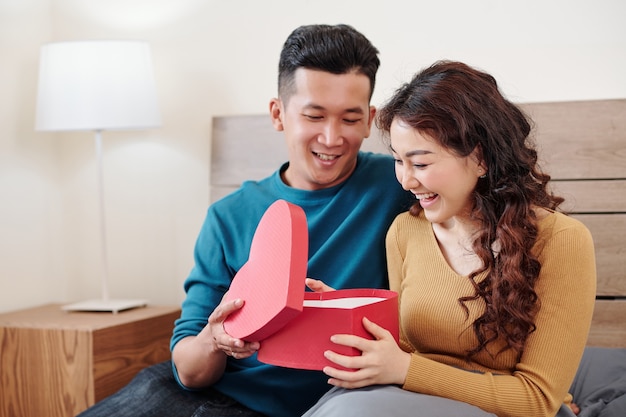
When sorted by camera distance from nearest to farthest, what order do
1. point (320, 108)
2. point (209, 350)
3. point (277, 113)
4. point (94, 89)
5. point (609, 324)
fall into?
point (209, 350) → point (320, 108) → point (277, 113) → point (609, 324) → point (94, 89)

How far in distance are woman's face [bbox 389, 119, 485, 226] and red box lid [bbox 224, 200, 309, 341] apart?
238 mm

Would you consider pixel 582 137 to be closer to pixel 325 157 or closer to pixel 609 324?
pixel 609 324

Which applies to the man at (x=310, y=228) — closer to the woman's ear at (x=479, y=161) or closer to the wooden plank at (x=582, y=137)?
the woman's ear at (x=479, y=161)

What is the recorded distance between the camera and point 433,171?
4.65ft

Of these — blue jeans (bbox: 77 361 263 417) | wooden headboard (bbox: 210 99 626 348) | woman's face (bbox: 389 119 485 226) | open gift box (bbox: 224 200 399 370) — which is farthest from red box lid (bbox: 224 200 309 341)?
wooden headboard (bbox: 210 99 626 348)

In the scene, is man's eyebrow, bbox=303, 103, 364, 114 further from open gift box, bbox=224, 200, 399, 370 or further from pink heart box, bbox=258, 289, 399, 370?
pink heart box, bbox=258, 289, 399, 370

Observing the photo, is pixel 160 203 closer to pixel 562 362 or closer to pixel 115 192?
pixel 115 192

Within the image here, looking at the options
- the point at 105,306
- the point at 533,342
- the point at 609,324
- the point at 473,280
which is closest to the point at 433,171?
the point at 473,280

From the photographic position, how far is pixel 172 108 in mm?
2652

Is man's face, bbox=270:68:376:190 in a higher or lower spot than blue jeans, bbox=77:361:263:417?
higher

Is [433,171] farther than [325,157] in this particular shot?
No

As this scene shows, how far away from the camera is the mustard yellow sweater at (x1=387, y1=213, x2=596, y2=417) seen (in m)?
1.33

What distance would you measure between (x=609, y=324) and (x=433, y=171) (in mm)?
911

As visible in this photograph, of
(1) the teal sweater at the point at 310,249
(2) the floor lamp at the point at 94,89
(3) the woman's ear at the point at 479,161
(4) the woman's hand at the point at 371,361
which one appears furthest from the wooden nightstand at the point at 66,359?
(3) the woman's ear at the point at 479,161
